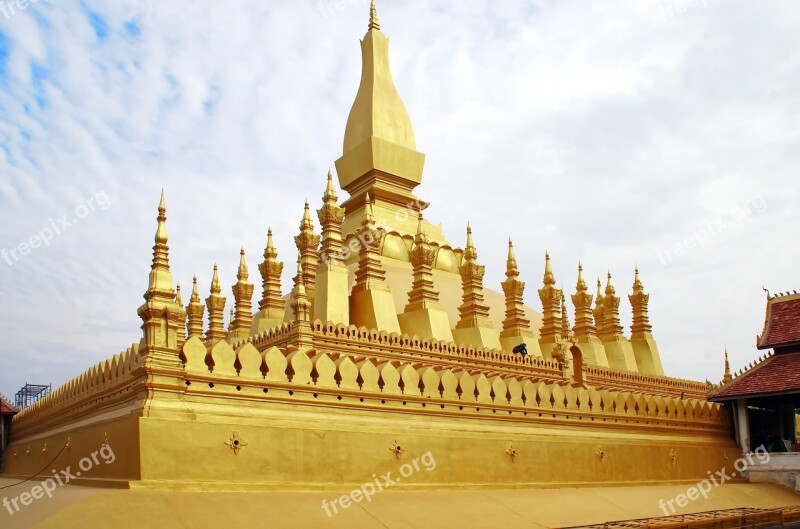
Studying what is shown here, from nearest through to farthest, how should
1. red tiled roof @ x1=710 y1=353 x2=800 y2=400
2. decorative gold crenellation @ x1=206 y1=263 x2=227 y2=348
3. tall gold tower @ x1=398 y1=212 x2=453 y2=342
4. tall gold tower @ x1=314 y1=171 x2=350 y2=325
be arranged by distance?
red tiled roof @ x1=710 y1=353 x2=800 y2=400
tall gold tower @ x1=314 y1=171 x2=350 y2=325
tall gold tower @ x1=398 y1=212 x2=453 y2=342
decorative gold crenellation @ x1=206 y1=263 x2=227 y2=348

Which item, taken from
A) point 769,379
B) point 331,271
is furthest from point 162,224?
point 769,379

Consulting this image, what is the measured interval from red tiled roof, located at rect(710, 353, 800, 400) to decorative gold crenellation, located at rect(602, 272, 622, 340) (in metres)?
9.59

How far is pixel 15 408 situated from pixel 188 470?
14.0 m

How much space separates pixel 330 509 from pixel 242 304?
14.0 metres

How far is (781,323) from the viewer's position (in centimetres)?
1780

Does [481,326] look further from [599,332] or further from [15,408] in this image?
[15,408]

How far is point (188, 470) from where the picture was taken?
354 inches

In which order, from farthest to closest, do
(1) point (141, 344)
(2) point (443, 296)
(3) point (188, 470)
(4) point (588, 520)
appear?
(2) point (443, 296) < (4) point (588, 520) < (1) point (141, 344) < (3) point (188, 470)

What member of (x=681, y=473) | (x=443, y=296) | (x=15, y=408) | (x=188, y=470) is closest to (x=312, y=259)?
(x=443, y=296)

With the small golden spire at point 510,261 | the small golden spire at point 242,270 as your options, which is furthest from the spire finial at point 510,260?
the small golden spire at point 242,270

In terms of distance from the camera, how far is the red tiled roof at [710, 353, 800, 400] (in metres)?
16.0

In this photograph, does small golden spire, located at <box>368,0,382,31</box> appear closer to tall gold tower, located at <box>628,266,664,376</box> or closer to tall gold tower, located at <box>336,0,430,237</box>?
tall gold tower, located at <box>336,0,430,237</box>

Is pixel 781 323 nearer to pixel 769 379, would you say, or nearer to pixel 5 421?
pixel 769 379

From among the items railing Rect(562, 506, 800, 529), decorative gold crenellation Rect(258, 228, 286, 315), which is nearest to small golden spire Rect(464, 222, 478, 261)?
decorative gold crenellation Rect(258, 228, 286, 315)
